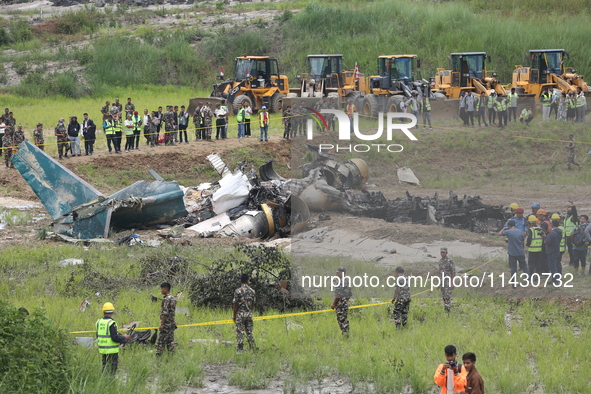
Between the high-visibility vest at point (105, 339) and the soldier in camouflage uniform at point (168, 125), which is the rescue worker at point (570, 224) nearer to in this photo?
the high-visibility vest at point (105, 339)

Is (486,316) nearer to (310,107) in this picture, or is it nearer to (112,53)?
(310,107)

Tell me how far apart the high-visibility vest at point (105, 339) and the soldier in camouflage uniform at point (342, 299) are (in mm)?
3456

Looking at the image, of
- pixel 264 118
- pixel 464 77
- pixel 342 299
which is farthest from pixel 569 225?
pixel 464 77

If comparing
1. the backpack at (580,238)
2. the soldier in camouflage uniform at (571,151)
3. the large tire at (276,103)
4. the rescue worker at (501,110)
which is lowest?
the large tire at (276,103)

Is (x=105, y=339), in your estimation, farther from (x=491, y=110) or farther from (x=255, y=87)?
(x=255, y=87)

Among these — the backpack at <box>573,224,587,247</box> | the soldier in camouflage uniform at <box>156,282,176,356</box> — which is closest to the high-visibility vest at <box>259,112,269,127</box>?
the backpack at <box>573,224,587,247</box>

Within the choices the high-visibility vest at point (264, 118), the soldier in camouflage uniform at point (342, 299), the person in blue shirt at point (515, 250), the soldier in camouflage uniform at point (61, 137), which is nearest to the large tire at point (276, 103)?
the high-visibility vest at point (264, 118)

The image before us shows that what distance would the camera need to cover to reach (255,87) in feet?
113

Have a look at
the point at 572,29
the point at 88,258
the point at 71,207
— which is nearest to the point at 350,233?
the point at 88,258

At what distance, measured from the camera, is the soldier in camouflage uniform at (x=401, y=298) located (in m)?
11.9

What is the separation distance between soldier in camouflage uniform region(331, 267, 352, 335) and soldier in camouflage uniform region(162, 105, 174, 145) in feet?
55.7

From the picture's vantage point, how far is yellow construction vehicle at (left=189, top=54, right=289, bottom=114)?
33750 mm

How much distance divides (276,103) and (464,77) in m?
8.11

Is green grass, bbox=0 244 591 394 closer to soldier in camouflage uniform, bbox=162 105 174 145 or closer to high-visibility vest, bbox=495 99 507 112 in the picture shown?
high-visibility vest, bbox=495 99 507 112
